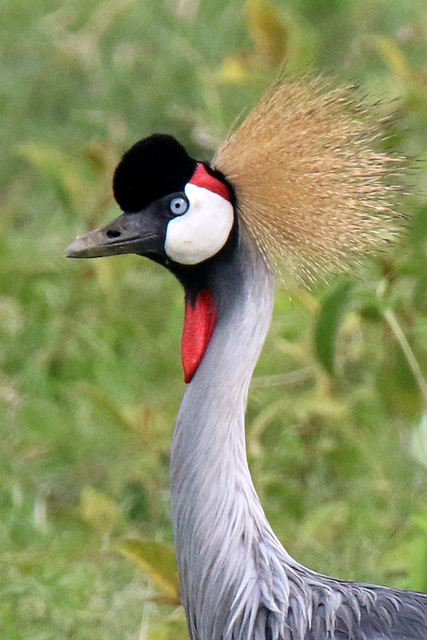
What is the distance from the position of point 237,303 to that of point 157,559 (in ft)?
1.57

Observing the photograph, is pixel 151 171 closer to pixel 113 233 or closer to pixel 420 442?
pixel 113 233

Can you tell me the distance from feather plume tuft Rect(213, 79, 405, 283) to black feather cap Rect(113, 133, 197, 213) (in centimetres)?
8

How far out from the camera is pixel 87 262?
118 inches

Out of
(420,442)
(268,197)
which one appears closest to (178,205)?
(268,197)

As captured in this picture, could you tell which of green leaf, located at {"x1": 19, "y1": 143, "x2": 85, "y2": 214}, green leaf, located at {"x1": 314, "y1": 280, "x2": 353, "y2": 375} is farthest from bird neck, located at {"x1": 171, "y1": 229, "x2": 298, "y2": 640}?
green leaf, located at {"x1": 19, "y1": 143, "x2": 85, "y2": 214}

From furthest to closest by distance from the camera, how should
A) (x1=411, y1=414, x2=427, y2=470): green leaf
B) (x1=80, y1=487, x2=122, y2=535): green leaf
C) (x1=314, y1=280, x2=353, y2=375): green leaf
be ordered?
(x1=80, y1=487, x2=122, y2=535): green leaf, (x1=314, y1=280, x2=353, y2=375): green leaf, (x1=411, y1=414, x2=427, y2=470): green leaf

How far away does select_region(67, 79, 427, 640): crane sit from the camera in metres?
1.48

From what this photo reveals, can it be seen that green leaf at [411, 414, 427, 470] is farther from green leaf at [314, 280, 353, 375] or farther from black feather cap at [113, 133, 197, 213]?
black feather cap at [113, 133, 197, 213]

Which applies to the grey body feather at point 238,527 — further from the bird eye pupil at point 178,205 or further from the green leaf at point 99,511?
the green leaf at point 99,511

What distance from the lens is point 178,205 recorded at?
Result: 4.94 ft

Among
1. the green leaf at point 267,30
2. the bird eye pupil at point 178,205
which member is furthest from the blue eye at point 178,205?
the green leaf at point 267,30

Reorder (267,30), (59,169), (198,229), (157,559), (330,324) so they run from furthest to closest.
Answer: (59,169), (267,30), (330,324), (157,559), (198,229)

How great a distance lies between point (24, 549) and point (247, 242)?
3.42 ft

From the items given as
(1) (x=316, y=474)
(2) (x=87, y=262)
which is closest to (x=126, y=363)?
(2) (x=87, y=262)
